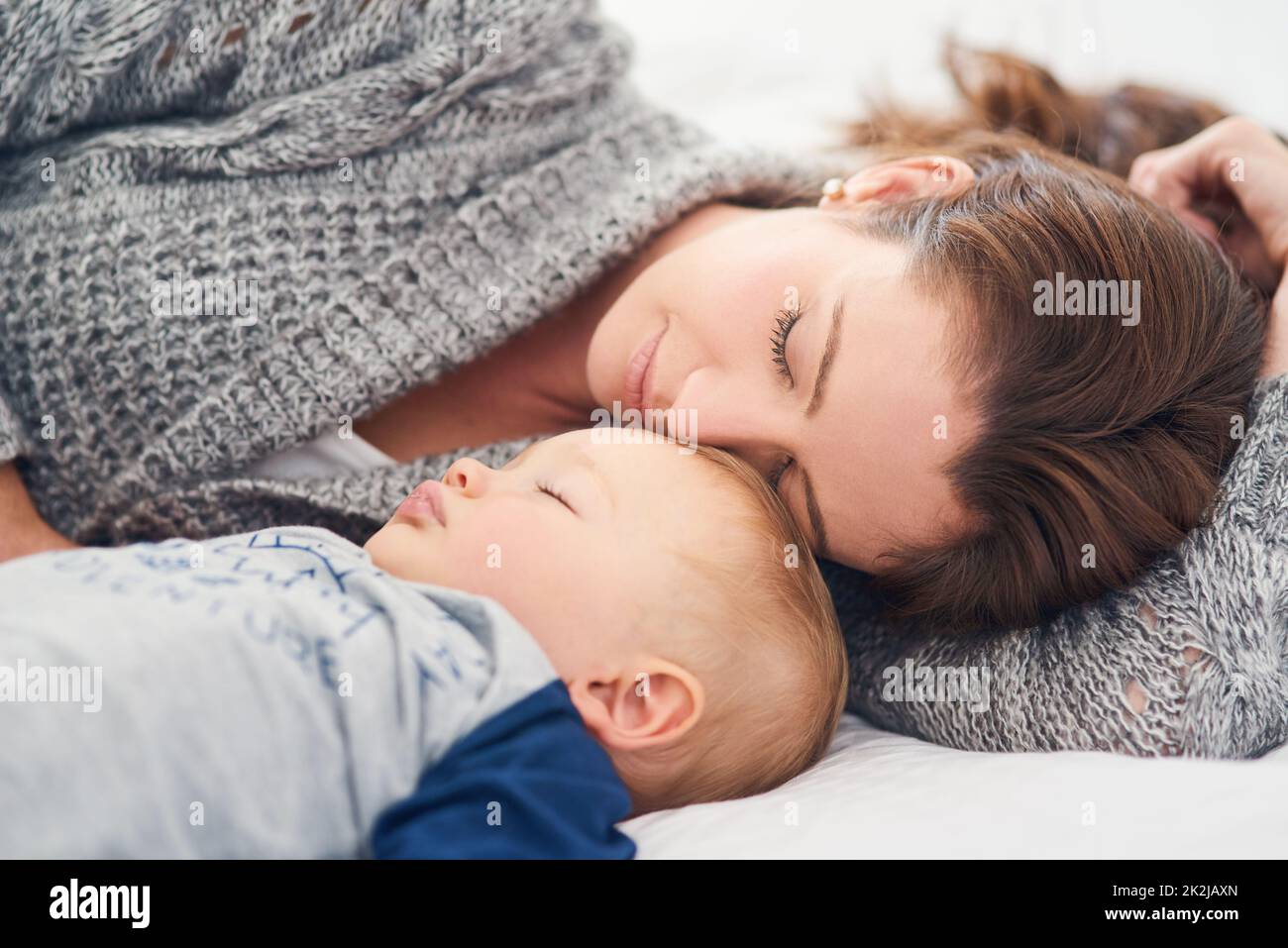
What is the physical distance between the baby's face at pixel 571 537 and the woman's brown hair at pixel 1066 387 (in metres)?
0.26

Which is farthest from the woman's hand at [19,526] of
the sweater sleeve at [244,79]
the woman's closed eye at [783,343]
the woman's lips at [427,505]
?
the woman's closed eye at [783,343]

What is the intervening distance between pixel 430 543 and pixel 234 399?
1.18 feet

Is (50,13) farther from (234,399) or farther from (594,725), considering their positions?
(594,725)

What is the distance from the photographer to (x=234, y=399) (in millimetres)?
1123

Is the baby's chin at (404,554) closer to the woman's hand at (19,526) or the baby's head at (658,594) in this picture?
the baby's head at (658,594)

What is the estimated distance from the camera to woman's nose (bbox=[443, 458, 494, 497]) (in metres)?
0.96

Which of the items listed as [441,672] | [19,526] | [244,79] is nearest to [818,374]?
[441,672]

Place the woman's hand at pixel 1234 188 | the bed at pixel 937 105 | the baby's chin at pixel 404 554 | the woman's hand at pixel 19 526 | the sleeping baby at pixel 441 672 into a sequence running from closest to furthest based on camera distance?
1. the sleeping baby at pixel 441 672
2. the bed at pixel 937 105
3. the baby's chin at pixel 404 554
4. the woman's hand at pixel 19 526
5. the woman's hand at pixel 1234 188

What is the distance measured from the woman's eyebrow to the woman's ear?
9.6 inches

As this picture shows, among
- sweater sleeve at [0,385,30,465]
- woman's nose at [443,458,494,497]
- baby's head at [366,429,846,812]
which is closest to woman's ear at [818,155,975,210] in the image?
baby's head at [366,429,846,812]

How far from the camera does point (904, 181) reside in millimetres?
1173

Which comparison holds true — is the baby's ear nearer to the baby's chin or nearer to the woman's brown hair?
the baby's chin

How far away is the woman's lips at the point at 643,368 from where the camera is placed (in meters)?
1.08
